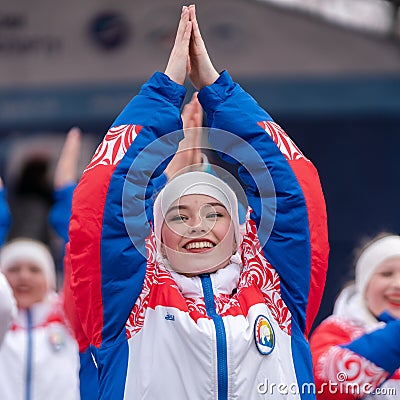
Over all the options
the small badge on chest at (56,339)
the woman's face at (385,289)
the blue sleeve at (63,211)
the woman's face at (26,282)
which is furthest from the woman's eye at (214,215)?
the woman's face at (26,282)

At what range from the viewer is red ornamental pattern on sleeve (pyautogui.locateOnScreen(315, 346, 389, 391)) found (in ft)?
12.2

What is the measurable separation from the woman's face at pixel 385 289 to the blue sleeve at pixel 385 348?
47 centimetres

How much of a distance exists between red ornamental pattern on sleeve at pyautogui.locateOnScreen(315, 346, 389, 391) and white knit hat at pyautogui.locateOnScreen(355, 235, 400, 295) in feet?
2.01

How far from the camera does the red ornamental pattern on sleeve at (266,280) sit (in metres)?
3.37

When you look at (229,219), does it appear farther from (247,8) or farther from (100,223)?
(247,8)

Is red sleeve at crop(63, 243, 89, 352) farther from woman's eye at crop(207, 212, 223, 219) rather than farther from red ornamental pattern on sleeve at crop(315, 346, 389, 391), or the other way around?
red ornamental pattern on sleeve at crop(315, 346, 389, 391)

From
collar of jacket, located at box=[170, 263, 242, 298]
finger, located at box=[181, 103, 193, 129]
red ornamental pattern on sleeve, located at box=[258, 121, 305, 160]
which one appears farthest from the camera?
finger, located at box=[181, 103, 193, 129]

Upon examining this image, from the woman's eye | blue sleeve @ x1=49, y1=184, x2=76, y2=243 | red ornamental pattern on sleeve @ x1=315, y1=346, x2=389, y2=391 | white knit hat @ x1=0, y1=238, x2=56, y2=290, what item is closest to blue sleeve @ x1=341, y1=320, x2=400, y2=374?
red ornamental pattern on sleeve @ x1=315, y1=346, x2=389, y2=391

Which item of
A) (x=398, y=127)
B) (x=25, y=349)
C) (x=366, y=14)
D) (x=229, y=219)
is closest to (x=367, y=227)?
(x=398, y=127)

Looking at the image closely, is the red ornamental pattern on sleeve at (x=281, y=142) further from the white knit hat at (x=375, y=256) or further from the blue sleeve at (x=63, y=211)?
the blue sleeve at (x=63, y=211)

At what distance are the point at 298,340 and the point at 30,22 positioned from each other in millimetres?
7296

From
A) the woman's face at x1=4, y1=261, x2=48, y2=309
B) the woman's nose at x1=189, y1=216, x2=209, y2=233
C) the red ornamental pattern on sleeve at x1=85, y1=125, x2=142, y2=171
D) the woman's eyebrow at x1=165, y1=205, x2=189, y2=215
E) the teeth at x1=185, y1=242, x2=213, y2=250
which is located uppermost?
the woman's face at x1=4, y1=261, x2=48, y2=309

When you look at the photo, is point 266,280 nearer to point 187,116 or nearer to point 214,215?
point 214,215

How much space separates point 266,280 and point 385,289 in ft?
3.45
